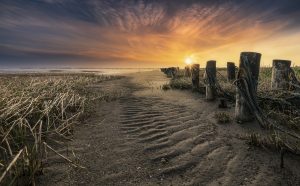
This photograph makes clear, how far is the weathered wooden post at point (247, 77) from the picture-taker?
6156 millimetres

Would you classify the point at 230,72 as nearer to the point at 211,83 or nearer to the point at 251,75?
the point at 211,83

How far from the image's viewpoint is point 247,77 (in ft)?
20.1

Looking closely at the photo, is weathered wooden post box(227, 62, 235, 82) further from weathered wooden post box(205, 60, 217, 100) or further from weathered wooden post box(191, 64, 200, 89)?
weathered wooden post box(205, 60, 217, 100)

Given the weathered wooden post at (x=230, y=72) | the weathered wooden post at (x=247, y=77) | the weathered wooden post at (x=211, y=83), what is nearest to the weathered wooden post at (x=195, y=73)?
the weathered wooden post at (x=230, y=72)

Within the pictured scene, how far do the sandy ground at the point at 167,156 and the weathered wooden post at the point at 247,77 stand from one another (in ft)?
0.82

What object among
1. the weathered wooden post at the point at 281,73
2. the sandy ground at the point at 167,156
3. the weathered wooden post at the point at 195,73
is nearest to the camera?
the sandy ground at the point at 167,156

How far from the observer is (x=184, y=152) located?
4824 millimetres

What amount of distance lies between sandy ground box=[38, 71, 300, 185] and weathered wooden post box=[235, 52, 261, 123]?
249mm

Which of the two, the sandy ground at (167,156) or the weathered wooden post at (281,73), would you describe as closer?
the sandy ground at (167,156)

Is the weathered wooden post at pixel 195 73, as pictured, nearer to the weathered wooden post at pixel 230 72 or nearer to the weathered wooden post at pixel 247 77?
the weathered wooden post at pixel 230 72

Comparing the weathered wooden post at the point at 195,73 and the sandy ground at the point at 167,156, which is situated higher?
the weathered wooden post at the point at 195,73

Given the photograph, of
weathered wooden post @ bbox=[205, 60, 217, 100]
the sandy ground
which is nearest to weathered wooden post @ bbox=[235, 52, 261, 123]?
the sandy ground

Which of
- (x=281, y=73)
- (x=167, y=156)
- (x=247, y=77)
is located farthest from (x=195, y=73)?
(x=167, y=156)

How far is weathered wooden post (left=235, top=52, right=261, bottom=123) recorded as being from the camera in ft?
20.2
